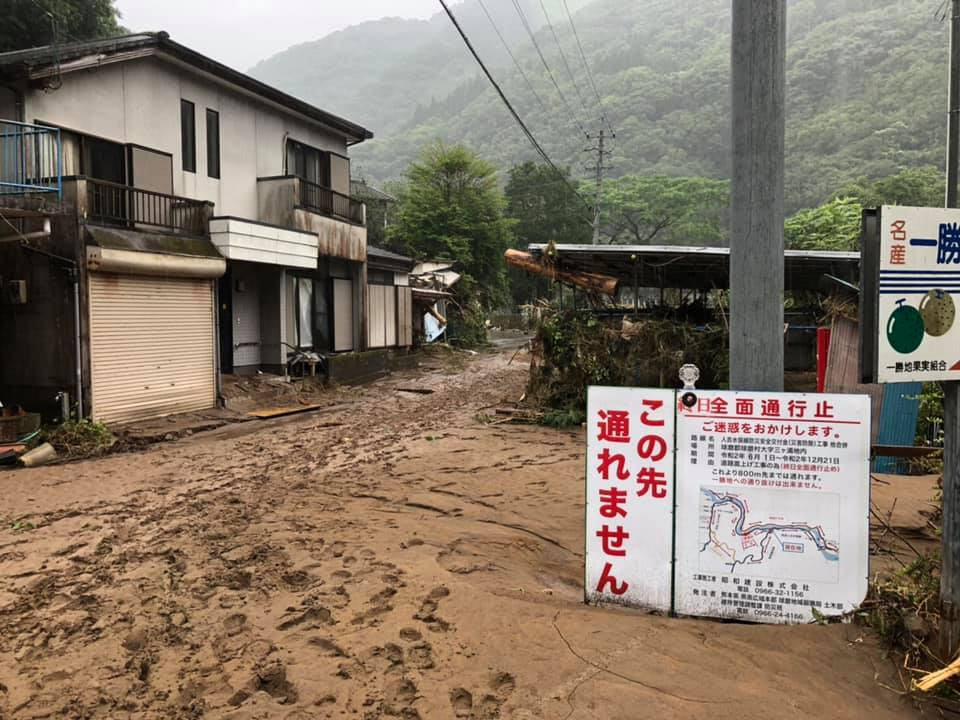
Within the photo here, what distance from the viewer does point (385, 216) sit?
45.0 meters

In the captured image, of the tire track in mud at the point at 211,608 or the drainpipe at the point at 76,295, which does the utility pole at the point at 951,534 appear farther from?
the drainpipe at the point at 76,295

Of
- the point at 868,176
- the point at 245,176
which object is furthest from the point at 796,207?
the point at 245,176

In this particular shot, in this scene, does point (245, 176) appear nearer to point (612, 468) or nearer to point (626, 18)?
point (612, 468)

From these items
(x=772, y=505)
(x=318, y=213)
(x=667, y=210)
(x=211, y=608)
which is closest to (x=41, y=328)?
(x=318, y=213)

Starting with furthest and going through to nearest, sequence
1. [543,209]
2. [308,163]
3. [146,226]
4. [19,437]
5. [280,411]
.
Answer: [543,209] < [308,163] < [280,411] < [146,226] < [19,437]

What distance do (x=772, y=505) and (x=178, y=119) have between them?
16166 mm

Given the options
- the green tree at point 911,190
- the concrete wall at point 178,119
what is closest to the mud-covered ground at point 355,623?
the concrete wall at point 178,119

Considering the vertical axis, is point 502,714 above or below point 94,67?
below

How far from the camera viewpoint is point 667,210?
4662 cm

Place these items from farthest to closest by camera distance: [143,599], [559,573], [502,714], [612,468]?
[559,573]
[143,599]
[612,468]
[502,714]

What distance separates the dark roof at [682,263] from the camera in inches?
489

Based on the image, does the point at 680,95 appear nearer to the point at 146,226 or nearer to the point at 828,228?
the point at 828,228

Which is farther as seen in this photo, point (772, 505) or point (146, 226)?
point (146, 226)

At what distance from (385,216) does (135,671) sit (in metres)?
42.9
